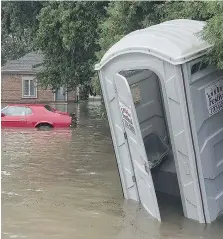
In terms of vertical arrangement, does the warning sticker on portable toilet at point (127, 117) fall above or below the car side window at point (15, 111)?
above

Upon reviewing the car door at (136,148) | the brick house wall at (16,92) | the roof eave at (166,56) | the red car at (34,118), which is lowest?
the brick house wall at (16,92)

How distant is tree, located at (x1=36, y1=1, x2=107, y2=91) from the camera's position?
19.2 metres

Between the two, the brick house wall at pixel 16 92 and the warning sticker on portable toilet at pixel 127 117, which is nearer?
the warning sticker on portable toilet at pixel 127 117

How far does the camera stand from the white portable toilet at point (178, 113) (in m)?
7.86

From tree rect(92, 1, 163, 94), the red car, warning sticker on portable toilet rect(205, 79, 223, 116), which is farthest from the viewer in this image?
the red car

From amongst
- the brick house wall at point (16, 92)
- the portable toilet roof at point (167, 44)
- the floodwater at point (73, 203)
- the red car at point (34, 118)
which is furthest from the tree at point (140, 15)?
the brick house wall at point (16, 92)

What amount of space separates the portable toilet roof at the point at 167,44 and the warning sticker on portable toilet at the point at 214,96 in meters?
0.60

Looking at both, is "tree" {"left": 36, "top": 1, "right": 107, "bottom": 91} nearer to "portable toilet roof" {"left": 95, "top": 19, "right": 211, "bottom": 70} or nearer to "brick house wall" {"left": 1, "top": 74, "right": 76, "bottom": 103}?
"portable toilet roof" {"left": 95, "top": 19, "right": 211, "bottom": 70}

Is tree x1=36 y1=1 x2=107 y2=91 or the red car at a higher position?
tree x1=36 y1=1 x2=107 y2=91

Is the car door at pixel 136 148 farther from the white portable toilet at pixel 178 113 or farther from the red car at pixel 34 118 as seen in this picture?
the red car at pixel 34 118

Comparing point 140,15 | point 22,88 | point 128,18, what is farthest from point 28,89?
point 128,18

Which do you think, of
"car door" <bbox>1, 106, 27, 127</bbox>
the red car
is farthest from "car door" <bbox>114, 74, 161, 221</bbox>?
"car door" <bbox>1, 106, 27, 127</bbox>

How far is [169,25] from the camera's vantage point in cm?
954

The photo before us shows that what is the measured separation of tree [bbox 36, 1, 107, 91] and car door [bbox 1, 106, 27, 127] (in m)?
1.95
